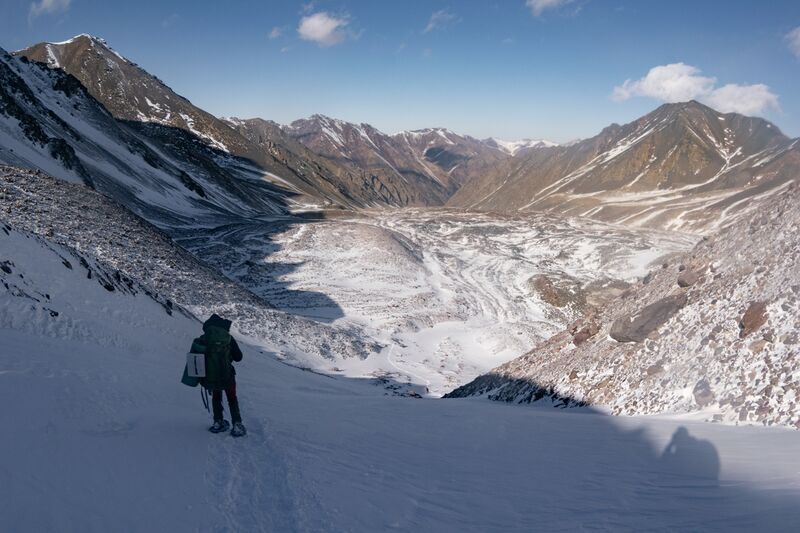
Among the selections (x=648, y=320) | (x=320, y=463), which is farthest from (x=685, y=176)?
(x=320, y=463)

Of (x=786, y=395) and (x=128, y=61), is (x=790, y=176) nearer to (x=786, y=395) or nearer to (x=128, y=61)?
(x=786, y=395)

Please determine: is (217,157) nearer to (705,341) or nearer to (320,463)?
(705,341)

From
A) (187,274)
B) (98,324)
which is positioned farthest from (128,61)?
(98,324)

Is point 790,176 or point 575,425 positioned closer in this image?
point 575,425

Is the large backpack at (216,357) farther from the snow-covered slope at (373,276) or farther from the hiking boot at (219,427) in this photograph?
the snow-covered slope at (373,276)

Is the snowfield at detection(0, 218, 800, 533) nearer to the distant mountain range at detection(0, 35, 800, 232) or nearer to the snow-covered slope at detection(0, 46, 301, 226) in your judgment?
the snow-covered slope at detection(0, 46, 301, 226)

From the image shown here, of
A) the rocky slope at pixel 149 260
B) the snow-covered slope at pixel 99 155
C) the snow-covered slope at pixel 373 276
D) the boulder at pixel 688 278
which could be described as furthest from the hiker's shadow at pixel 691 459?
the snow-covered slope at pixel 99 155

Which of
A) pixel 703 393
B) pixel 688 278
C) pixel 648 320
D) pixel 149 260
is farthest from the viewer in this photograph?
pixel 149 260

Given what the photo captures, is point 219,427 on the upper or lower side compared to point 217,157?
lower
